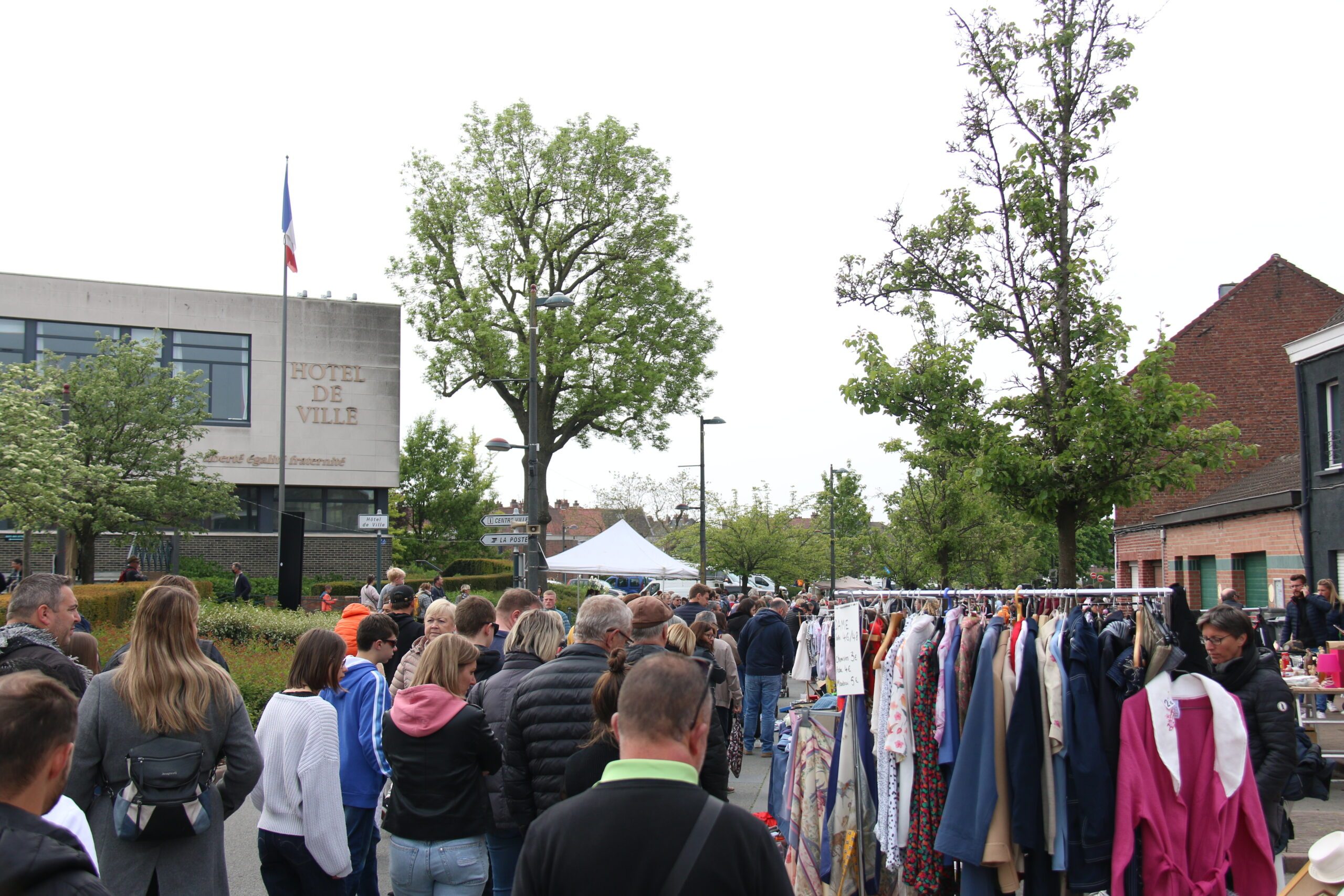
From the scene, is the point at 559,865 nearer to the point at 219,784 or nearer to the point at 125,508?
the point at 219,784

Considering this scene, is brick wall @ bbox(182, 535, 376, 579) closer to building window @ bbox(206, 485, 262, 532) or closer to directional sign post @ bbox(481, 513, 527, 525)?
building window @ bbox(206, 485, 262, 532)

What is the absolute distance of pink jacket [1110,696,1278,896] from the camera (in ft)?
16.0

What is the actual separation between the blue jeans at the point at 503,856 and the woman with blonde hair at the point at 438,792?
0.25 meters

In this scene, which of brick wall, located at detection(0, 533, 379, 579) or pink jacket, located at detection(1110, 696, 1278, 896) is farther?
brick wall, located at detection(0, 533, 379, 579)

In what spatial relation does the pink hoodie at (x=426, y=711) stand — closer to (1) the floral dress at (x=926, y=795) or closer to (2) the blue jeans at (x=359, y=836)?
(2) the blue jeans at (x=359, y=836)

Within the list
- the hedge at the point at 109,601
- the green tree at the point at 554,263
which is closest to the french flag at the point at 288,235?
the green tree at the point at 554,263

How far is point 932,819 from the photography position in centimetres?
563

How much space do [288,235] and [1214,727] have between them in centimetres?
2818

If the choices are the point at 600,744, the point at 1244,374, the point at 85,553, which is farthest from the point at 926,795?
the point at 1244,374

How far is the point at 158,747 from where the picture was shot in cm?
390

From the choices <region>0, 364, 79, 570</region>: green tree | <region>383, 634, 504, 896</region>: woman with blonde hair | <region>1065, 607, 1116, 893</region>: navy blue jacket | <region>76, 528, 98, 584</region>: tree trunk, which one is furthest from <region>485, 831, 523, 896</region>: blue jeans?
<region>76, 528, 98, 584</region>: tree trunk

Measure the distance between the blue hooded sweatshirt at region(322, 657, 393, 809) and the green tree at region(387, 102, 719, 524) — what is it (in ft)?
80.3

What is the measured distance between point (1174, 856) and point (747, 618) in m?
9.32

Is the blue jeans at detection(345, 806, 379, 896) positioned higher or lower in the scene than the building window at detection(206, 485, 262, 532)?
lower
